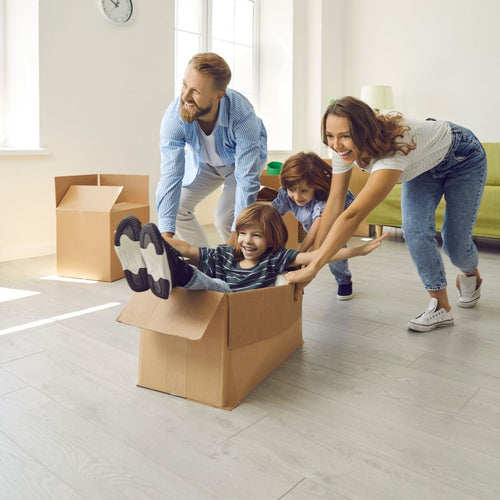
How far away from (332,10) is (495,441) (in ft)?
16.7

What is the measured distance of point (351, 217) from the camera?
1.71 metres

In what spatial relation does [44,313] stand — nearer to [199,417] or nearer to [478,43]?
[199,417]

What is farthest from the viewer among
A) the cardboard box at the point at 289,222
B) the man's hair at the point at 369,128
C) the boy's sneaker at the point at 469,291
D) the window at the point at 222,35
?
the window at the point at 222,35

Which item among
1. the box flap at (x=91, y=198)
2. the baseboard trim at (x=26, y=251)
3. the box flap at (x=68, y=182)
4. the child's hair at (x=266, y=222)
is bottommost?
the baseboard trim at (x=26, y=251)

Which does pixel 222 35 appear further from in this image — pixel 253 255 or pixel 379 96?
pixel 253 255

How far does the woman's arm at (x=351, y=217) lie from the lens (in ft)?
5.50

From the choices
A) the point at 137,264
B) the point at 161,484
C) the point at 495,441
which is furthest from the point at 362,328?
the point at 161,484

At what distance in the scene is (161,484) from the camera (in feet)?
3.65

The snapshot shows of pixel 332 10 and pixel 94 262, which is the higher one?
pixel 332 10

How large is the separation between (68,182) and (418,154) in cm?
201

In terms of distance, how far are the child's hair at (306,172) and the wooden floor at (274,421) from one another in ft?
1.81

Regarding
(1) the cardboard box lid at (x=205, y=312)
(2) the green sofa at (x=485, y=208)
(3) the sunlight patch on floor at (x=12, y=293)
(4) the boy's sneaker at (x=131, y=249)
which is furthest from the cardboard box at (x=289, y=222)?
(4) the boy's sneaker at (x=131, y=249)

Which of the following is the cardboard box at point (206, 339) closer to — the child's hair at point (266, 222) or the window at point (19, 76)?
the child's hair at point (266, 222)

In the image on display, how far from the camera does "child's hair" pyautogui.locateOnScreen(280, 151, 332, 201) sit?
2244mm
